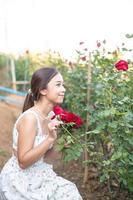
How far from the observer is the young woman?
2422mm

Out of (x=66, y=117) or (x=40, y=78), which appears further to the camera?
(x=40, y=78)

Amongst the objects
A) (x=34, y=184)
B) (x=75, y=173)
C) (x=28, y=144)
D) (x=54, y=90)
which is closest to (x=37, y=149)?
(x=28, y=144)

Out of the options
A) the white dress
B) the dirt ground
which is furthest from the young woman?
the dirt ground

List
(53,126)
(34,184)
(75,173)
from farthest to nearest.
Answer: (75,173) < (34,184) < (53,126)

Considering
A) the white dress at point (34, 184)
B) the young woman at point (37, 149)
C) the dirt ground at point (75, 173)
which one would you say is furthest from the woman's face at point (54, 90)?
the dirt ground at point (75, 173)

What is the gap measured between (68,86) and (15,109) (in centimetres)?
323

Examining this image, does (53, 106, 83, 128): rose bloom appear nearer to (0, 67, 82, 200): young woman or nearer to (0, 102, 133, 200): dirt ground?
(0, 67, 82, 200): young woman

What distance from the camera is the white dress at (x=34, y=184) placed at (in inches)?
97.2

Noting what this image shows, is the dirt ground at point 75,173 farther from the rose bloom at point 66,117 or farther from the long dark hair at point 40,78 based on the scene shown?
the rose bloom at point 66,117

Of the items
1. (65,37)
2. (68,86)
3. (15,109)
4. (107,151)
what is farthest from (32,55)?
(107,151)

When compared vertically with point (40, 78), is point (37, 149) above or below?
below

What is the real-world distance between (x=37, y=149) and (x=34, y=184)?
10.9 inches

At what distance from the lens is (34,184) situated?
2539 millimetres

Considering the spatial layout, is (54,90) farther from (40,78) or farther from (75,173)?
(75,173)
